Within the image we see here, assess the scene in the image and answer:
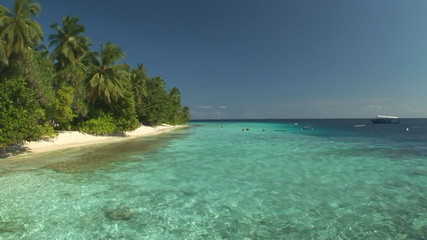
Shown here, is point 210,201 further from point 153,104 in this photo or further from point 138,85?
point 153,104

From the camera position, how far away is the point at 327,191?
31.4 feet

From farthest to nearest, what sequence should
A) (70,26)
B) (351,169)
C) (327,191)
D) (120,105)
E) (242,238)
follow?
(120,105)
(70,26)
(351,169)
(327,191)
(242,238)

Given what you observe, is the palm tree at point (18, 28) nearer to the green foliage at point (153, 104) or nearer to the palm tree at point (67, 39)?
the palm tree at point (67, 39)

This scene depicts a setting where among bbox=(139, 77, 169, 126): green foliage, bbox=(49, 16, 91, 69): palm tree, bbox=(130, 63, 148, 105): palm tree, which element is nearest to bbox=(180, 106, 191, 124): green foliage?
bbox=(139, 77, 169, 126): green foliage

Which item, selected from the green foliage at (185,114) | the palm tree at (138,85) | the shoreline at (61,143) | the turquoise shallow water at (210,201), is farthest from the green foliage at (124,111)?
the green foliage at (185,114)

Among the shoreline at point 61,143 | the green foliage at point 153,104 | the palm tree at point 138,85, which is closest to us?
the shoreline at point 61,143

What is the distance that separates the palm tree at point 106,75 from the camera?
96.3 feet

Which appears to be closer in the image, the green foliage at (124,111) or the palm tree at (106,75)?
the palm tree at (106,75)

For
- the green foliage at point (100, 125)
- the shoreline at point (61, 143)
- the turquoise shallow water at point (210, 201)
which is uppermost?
the green foliage at point (100, 125)

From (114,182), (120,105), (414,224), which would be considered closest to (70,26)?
(120,105)

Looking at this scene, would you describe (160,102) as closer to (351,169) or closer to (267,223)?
(351,169)

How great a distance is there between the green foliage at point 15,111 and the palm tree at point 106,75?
1337cm

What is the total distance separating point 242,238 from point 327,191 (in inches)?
209

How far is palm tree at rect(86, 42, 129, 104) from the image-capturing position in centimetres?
2936
